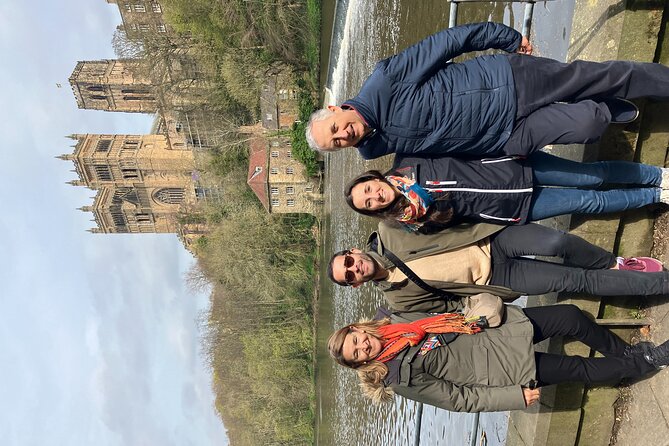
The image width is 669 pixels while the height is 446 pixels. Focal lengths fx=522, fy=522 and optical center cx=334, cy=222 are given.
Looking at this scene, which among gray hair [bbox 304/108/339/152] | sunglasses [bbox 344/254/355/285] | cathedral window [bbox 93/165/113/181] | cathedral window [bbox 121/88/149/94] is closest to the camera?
gray hair [bbox 304/108/339/152]

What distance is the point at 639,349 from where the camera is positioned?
3.99 m

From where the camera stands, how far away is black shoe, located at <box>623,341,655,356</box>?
394 centimetres

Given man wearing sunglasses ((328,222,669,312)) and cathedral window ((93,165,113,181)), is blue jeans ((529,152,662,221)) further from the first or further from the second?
cathedral window ((93,165,113,181))

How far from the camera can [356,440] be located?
17781 mm

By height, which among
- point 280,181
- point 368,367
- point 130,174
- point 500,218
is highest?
point 500,218

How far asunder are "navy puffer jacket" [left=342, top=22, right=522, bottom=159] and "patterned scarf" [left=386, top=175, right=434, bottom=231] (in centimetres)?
22

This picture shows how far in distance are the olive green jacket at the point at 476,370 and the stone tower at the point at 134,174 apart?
1685 inches

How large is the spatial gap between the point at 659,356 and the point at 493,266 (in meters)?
1.39

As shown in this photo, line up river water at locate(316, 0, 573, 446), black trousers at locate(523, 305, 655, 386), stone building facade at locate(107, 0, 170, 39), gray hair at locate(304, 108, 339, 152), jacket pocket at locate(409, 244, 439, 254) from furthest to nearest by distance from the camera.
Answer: stone building facade at locate(107, 0, 170, 39)
river water at locate(316, 0, 573, 446)
black trousers at locate(523, 305, 655, 386)
jacket pocket at locate(409, 244, 439, 254)
gray hair at locate(304, 108, 339, 152)

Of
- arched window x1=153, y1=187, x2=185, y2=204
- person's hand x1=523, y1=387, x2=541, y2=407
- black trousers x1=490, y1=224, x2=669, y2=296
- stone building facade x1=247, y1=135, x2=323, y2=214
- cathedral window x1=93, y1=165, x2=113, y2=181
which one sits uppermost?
black trousers x1=490, y1=224, x2=669, y2=296

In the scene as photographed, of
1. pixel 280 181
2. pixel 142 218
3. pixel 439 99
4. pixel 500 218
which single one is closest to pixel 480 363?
pixel 500 218

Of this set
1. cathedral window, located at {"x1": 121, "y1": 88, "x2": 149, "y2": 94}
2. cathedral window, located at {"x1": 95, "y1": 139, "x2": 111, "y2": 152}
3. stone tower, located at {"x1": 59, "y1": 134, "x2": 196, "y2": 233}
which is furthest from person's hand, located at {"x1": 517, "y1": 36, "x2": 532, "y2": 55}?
cathedral window, located at {"x1": 121, "y1": 88, "x2": 149, "y2": 94}

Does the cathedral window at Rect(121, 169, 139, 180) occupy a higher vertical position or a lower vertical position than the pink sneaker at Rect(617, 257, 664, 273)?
lower

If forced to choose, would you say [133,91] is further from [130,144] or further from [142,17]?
[142,17]
